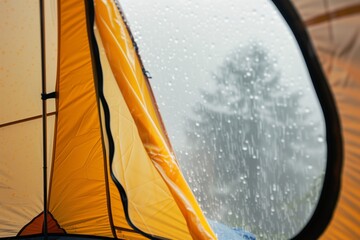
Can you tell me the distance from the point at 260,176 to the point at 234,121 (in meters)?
0.19

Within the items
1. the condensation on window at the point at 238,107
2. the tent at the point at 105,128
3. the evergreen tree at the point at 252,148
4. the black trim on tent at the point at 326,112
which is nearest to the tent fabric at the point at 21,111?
the tent at the point at 105,128

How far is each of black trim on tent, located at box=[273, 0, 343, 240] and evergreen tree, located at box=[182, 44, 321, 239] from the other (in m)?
0.05

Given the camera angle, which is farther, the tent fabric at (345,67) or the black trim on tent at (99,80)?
the black trim on tent at (99,80)

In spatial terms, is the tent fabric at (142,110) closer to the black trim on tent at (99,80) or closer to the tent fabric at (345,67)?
the black trim on tent at (99,80)

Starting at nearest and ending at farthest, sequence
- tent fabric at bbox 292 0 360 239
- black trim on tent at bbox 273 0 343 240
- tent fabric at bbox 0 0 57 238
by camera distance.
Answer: tent fabric at bbox 292 0 360 239
black trim on tent at bbox 273 0 343 240
tent fabric at bbox 0 0 57 238

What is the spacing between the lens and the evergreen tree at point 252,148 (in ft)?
3.16

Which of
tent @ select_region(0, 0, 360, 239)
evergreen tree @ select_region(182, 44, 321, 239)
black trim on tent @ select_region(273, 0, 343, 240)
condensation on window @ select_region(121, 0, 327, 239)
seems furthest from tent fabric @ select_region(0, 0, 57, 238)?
black trim on tent @ select_region(273, 0, 343, 240)

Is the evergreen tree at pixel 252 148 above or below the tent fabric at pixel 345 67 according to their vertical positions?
below

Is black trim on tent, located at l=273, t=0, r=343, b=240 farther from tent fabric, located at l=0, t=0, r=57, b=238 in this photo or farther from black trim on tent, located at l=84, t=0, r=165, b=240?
tent fabric, located at l=0, t=0, r=57, b=238

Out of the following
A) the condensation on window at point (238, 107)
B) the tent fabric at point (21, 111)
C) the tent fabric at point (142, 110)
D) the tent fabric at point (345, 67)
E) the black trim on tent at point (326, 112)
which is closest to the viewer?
the tent fabric at point (345, 67)

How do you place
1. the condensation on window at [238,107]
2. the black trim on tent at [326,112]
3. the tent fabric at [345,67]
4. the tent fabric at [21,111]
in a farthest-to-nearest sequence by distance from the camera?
1. the tent fabric at [21,111]
2. the condensation on window at [238,107]
3. the black trim on tent at [326,112]
4. the tent fabric at [345,67]

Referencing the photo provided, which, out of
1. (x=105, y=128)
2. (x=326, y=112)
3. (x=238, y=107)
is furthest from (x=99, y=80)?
(x=326, y=112)

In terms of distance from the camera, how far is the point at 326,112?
81 cm

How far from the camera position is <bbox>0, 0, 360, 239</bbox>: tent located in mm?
762
